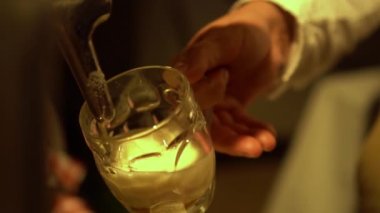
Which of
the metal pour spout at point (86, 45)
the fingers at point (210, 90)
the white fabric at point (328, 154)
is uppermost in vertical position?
the metal pour spout at point (86, 45)

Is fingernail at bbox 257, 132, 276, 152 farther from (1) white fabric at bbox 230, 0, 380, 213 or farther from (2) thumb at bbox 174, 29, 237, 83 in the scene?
(1) white fabric at bbox 230, 0, 380, 213

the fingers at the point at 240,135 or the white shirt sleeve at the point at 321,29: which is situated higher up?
the fingers at the point at 240,135

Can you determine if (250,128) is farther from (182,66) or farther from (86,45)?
(86,45)

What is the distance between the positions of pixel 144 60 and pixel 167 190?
0.90 metres

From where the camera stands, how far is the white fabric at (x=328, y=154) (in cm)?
86

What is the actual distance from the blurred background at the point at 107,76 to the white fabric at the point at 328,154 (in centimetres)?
24

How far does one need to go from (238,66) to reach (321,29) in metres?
0.12

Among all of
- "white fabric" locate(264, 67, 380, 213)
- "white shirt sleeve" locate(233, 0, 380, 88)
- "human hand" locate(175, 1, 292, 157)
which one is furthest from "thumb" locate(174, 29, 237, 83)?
"white fabric" locate(264, 67, 380, 213)

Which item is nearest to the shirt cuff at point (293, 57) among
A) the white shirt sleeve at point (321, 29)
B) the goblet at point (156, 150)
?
the white shirt sleeve at point (321, 29)

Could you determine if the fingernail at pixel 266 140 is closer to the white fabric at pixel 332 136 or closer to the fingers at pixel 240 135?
Result: the fingers at pixel 240 135

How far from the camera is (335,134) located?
0.91m

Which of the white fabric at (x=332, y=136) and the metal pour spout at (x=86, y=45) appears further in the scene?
the white fabric at (x=332, y=136)

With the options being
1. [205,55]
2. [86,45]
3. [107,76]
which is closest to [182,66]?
[205,55]

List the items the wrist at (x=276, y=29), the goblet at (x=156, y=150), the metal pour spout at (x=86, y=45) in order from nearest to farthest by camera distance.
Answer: the metal pour spout at (x=86, y=45)
the goblet at (x=156, y=150)
the wrist at (x=276, y=29)
